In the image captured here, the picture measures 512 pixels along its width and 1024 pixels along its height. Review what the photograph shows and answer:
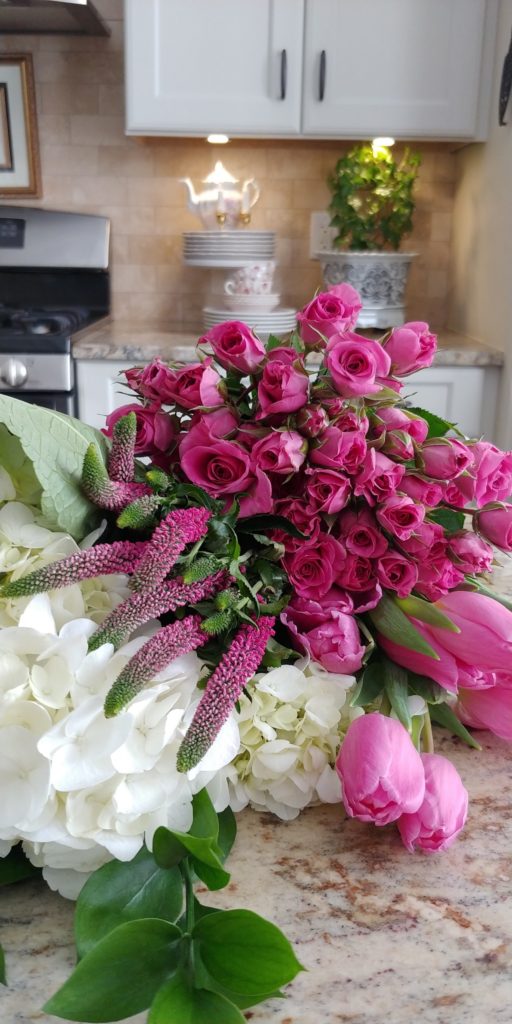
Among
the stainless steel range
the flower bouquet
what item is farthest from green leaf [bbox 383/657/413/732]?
the stainless steel range

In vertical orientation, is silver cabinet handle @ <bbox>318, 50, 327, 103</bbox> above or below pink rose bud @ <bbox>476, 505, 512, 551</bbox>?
above

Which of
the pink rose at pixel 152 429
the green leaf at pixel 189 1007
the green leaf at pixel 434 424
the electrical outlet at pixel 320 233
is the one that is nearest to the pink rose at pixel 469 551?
the green leaf at pixel 434 424

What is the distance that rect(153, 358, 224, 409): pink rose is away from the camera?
1.94 feet

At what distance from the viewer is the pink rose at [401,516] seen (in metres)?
0.56

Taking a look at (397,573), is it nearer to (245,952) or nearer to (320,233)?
(245,952)

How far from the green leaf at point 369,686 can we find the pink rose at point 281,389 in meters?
0.18

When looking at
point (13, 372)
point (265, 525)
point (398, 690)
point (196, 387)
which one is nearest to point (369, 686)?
point (398, 690)

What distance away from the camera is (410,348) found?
63 centimetres

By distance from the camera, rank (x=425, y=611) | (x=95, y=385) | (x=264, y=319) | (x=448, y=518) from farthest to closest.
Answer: (x=264, y=319), (x=95, y=385), (x=448, y=518), (x=425, y=611)

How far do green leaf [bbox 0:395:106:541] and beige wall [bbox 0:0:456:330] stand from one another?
2344 millimetres

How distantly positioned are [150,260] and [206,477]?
238cm

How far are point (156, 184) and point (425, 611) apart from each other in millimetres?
2450

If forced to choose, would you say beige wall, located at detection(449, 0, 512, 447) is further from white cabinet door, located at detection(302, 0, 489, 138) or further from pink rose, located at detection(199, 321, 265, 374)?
pink rose, located at detection(199, 321, 265, 374)

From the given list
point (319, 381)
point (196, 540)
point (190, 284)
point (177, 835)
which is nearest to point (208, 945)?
point (177, 835)
